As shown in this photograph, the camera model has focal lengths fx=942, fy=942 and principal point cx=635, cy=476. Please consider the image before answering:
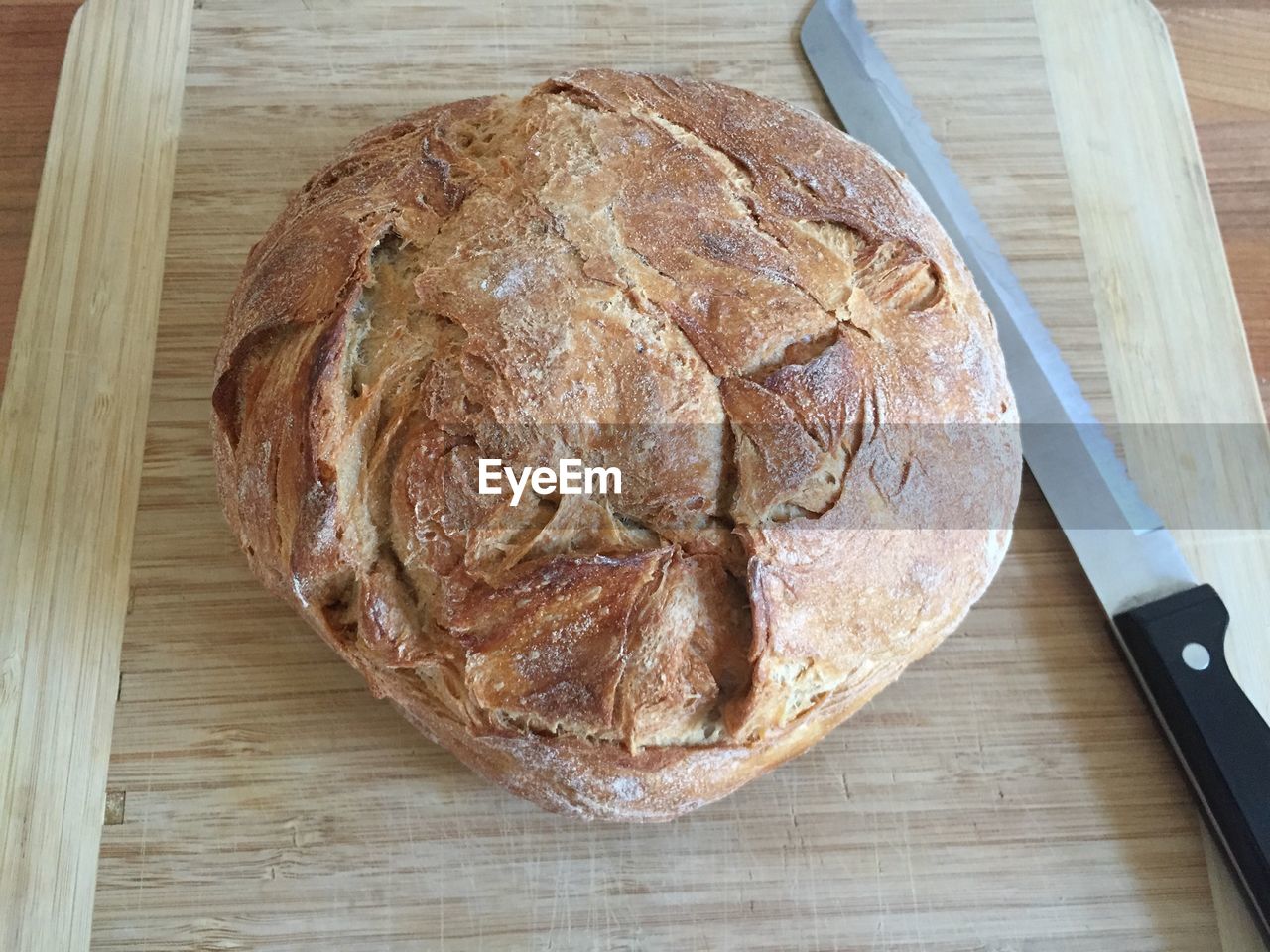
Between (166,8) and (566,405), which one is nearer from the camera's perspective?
(566,405)

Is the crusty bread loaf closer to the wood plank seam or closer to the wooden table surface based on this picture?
the wood plank seam

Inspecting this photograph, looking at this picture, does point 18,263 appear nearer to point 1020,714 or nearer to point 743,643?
Answer: point 743,643

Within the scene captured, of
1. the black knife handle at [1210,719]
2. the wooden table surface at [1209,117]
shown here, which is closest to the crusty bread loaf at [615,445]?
the black knife handle at [1210,719]

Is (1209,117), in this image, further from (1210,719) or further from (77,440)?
(77,440)

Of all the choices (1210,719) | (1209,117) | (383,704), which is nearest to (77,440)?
(383,704)

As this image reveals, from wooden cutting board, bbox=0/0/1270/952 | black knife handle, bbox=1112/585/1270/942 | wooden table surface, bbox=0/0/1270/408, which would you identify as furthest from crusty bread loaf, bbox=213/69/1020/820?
wooden table surface, bbox=0/0/1270/408

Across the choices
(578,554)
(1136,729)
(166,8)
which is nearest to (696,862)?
(578,554)
